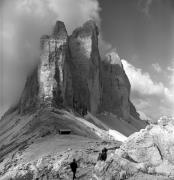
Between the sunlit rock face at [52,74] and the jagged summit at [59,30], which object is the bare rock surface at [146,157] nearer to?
the sunlit rock face at [52,74]

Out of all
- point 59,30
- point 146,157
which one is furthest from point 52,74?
point 146,157

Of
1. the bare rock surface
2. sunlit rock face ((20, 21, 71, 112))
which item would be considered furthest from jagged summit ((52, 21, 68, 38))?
the bare rock surface

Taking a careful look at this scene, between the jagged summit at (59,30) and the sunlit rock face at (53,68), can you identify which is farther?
the jagged summit at (59,30)

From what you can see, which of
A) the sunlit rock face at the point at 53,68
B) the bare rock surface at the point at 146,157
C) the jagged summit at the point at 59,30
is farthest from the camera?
the jagged summit at the point at 59,30

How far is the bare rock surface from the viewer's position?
30.5 metres

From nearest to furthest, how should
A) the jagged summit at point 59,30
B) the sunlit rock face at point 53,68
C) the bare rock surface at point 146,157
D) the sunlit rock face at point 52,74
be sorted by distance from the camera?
the bare rock surface at point 146,157, the sunlit rock face at point 53,68, the sunlit rock face at point 52,74, the jagged summit at point 59,30

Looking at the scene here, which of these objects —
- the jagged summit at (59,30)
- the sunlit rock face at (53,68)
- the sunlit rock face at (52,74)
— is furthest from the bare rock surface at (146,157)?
the jagged summit at (59,30)

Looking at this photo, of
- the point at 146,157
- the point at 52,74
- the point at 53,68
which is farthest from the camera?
the point at 53,68

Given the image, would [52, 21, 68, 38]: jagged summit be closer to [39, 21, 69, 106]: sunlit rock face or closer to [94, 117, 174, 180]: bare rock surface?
[39, 21, 69, 106]: sunlit rock face

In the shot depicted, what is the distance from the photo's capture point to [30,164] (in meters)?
55.5

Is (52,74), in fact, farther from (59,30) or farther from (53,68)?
(59,30)

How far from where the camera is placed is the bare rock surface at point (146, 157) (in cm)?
3053

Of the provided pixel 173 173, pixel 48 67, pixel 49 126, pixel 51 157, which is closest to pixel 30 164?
pixel 51 157

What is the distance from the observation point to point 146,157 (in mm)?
32000
